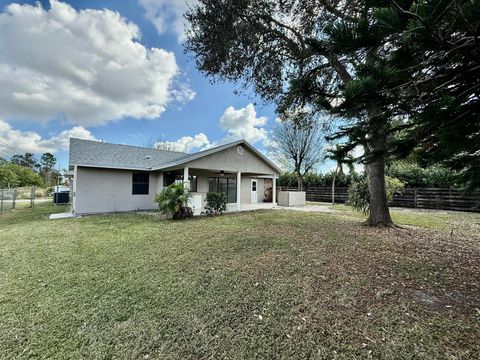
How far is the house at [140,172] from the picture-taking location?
11953 millimetres

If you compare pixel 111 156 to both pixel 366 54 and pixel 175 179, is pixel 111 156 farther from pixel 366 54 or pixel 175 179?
pixel 366 54

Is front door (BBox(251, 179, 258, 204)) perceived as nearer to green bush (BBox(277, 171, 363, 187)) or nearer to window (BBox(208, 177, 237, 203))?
window (BBox(208, 177, 237, 203))

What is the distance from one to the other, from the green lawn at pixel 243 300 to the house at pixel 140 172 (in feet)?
20.3

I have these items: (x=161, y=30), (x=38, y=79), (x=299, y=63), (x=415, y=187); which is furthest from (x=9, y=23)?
(x=415, y=187)

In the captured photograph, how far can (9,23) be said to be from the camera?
27.0 feet

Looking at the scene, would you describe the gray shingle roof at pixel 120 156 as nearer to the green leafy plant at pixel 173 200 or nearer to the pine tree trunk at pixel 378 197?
the green leafy plant at pixel 173 200

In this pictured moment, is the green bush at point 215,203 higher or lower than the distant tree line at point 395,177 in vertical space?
lower

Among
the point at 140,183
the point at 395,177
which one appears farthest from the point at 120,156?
the point at 395,177

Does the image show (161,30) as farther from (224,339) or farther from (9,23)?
(224,339)

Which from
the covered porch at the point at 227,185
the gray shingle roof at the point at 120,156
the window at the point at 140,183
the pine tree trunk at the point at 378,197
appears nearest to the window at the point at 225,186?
the covered porch at the point at 227,185

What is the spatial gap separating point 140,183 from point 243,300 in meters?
12.4

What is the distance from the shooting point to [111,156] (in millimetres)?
13328

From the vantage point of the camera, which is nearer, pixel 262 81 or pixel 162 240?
pixel 162 240

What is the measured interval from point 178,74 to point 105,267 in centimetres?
1214
